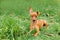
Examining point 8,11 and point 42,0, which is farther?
point 42,0

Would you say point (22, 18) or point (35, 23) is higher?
point (35, 23)

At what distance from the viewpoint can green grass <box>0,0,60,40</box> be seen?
637 centimetres

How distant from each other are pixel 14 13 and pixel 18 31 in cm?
246

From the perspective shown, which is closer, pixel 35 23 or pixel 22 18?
pixel 35 23

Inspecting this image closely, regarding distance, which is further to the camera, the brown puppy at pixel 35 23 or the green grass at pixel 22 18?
the brown puppy at pixel 35 23

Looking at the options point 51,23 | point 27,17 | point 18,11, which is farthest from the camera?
point 18,11

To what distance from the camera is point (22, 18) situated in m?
8.35

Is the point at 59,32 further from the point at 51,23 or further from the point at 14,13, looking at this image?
the point at 14,13

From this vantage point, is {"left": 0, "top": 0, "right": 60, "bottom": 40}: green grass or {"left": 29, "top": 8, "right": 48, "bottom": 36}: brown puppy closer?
{"left": 0, "top": 0, "right": 60, "bottom": 40}: green grass

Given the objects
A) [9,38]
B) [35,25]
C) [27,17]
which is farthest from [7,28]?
[27,17]

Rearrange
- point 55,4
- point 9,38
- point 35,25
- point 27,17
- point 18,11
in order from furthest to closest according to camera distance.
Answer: point 55,4 → point 18,11 → point 27,17 → point 35,25 → point 9,38

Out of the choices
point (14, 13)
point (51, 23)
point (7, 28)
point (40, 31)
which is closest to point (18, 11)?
point (14, 13)

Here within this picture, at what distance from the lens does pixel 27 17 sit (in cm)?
852

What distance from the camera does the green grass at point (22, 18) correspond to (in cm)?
637
